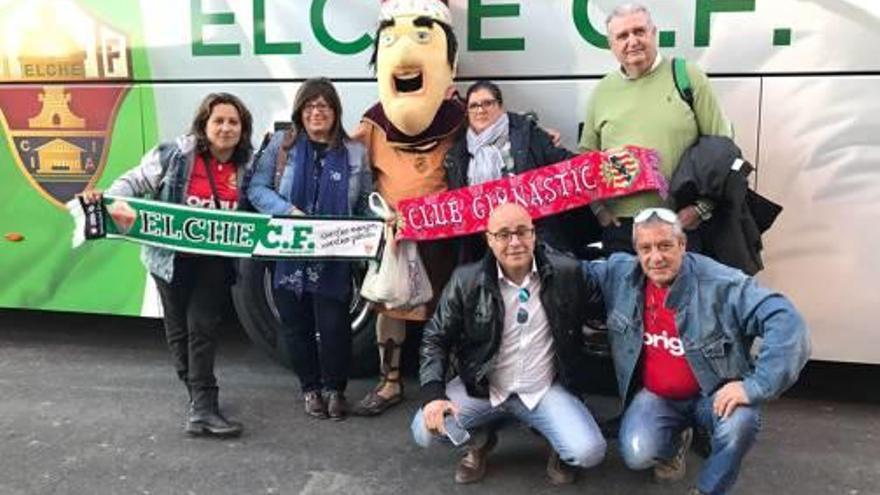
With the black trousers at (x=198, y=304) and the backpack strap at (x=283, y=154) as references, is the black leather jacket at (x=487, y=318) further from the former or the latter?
the black trousers at (x=198, y=304)

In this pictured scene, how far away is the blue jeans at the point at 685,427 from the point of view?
309cm

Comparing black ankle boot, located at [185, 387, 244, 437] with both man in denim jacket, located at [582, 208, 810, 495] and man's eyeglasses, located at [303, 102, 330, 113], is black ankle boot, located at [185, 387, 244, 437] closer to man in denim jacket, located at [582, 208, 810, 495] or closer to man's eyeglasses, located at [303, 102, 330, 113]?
man's eyeglasses, located at [303, 102, 330, 113]

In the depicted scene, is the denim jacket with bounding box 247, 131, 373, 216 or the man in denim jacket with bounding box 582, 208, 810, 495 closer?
the man in denim jacket with bounding box 582, 208, 810, 495

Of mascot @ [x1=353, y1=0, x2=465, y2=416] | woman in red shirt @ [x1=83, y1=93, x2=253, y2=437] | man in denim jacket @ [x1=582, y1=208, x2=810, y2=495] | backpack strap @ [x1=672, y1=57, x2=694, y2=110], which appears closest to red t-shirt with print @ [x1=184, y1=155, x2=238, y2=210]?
woman in red shirt @ [x1=83, y1=93, x2=253, y2=437]

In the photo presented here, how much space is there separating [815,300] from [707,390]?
1.25 m

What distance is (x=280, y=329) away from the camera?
489 cm

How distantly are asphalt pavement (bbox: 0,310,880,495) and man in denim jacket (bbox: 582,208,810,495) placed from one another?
40cm

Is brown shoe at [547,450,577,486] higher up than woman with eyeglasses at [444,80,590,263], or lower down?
lower down

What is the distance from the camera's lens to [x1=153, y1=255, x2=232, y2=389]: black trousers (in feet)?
13.6

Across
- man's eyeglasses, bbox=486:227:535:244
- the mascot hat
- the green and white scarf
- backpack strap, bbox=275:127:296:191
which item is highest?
the mascot hat

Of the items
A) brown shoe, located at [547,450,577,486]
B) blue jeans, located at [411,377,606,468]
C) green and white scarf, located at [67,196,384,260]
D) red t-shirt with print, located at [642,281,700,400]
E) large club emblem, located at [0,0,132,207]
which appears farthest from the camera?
large club emblem, located at [0,0,132,207]

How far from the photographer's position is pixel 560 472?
367 centimetres

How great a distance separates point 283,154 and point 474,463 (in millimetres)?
1579

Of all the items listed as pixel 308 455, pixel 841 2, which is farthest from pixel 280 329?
pixel 841 2
